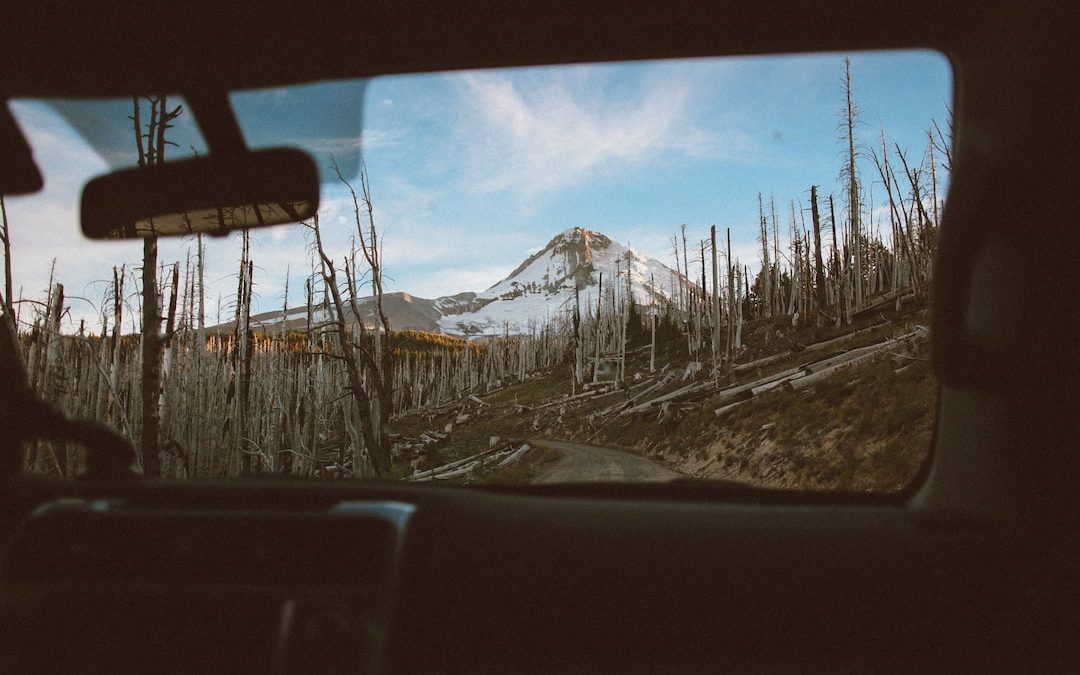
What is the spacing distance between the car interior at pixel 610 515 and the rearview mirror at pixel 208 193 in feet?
0.79

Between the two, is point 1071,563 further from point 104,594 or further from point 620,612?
point 104,594

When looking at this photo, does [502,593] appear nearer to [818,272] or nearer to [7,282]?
[7,282]

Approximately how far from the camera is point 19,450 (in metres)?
1.56

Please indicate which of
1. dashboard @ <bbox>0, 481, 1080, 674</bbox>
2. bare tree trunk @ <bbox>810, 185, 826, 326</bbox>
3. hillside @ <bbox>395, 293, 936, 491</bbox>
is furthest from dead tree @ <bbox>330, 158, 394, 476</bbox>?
bare tree trunk @ <bbox>810, 185, 826, 326</bbox>

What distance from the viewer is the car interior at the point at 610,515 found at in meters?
1.18

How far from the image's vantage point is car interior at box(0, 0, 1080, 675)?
3.88ft

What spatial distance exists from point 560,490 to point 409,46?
141 centimetres

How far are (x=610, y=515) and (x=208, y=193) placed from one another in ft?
5.57

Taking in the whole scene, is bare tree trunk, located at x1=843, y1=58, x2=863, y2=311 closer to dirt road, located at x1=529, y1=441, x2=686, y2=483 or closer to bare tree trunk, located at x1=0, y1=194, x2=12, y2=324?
dirt road, located at x1=529, y1=441, x2=686, y2=483

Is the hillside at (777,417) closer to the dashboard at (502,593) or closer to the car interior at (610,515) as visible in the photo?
the car interior at (610,515)

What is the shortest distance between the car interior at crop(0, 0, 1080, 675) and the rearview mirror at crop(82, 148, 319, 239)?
0.24 m

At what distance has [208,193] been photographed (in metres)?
2.01

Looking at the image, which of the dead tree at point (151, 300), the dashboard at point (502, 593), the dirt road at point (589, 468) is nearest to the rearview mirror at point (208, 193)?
the dead tree at point (151, 300)

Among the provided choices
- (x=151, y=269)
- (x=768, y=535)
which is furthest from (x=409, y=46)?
(x=151, y=269)
